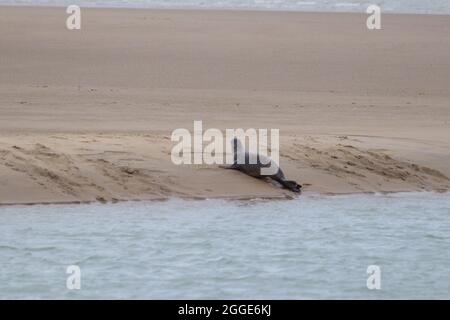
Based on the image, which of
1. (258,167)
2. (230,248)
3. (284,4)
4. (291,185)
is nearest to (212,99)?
(258,167)

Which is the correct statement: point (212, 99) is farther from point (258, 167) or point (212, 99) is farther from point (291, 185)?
point (291, 185)

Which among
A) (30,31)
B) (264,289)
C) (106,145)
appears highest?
(30,31)

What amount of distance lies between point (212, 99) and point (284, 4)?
35.2 feet

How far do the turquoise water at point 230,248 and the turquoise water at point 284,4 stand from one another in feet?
44.4

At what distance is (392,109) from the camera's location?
13.2 m

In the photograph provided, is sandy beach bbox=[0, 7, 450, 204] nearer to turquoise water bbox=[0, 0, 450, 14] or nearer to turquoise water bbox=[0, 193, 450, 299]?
turquoise water bbox=[0, 193, 450, 299]

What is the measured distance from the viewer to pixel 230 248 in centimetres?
800

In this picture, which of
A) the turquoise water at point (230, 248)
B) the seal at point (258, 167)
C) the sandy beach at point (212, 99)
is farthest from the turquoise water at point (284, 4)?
the turquoise water at point (230, 248)

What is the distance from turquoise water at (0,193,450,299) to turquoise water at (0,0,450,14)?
44.4 ft

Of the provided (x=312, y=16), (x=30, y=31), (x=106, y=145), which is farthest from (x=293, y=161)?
(x=312, y=16)

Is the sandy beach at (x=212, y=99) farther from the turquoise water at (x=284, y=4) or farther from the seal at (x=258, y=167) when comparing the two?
the turquoise water at (x=284, y=4)

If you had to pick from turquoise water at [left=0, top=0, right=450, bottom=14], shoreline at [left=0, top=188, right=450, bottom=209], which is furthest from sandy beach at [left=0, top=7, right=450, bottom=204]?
turquoise water at [left=0, top=0, right=450, bottom=14]

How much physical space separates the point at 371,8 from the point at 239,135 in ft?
41.2
